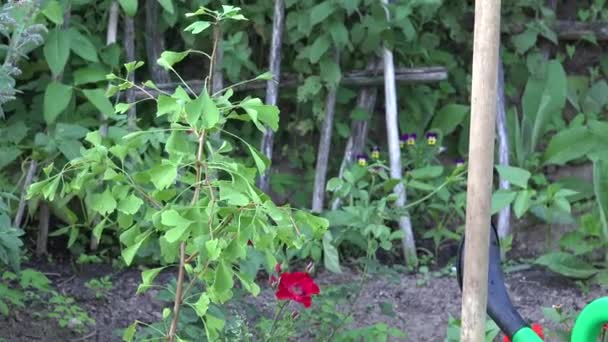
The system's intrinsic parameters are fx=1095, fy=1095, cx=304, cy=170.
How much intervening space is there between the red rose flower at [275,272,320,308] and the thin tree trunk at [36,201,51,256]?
1.90m

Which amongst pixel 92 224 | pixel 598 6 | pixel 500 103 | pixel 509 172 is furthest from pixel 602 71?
pixel 92 224

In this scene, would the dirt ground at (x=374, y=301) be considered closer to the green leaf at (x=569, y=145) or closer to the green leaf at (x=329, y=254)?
the green leaf at (x=329, y=254)

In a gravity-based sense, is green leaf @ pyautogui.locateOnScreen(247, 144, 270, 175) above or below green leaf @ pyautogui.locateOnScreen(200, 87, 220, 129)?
below

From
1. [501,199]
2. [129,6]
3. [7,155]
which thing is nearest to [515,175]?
[501,199]

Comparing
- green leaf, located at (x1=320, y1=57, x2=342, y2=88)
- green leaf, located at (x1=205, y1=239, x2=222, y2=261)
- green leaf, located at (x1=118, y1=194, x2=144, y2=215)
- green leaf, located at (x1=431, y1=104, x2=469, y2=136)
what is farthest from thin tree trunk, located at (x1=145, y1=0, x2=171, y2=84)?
green leaf, located at (x1=205, y1=239, x2=222, y2=261)

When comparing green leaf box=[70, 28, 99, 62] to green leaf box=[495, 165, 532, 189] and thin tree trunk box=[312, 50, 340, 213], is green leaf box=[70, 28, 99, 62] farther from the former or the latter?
green leaf box=[495, 165, 532, 189]

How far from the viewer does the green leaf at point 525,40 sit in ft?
18.7

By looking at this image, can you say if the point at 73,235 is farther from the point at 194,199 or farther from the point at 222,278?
the point at 222,278

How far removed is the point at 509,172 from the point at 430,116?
0.72 metres

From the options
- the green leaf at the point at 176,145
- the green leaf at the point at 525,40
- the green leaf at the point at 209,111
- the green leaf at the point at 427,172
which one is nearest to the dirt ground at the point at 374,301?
the green leaf at the point at 427,172

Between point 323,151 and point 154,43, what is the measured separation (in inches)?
38.6

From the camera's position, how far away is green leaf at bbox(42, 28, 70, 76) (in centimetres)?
466

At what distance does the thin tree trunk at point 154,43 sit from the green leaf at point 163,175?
8.45 feet

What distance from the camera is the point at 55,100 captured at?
15.5ft
